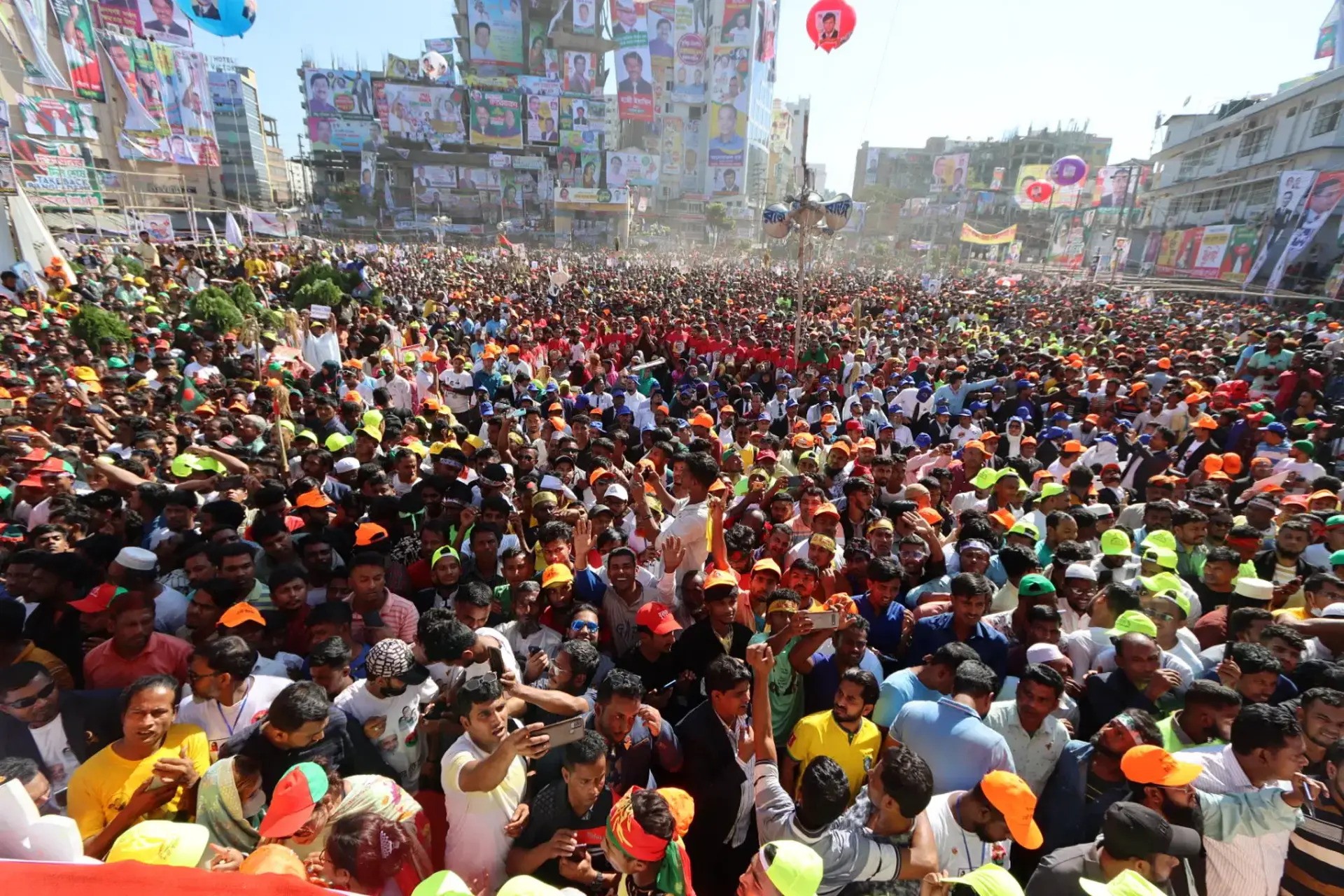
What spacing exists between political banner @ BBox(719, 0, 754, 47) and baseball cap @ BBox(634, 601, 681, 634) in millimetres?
84788

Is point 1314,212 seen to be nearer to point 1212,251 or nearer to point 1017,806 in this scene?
point 1212,251

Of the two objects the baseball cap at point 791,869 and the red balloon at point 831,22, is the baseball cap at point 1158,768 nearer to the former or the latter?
the baseball cap at point 791,869

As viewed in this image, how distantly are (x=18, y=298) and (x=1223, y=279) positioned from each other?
38.2 metres

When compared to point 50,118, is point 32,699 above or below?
below

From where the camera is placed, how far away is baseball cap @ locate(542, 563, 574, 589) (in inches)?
130

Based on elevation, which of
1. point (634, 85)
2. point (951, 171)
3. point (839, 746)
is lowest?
point (839, 746)

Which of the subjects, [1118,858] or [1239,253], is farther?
[1239,253]

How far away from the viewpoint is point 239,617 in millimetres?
2875

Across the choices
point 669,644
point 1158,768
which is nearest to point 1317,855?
point 1158,768

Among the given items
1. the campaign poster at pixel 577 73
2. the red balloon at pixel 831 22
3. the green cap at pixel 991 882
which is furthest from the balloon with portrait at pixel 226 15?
the campaign poster at pixel 577 73

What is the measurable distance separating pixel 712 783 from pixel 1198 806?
1.66 meters

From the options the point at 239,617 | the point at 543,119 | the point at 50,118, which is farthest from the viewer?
the point at 543,119

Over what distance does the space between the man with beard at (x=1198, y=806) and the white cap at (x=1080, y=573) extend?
1.44 meters

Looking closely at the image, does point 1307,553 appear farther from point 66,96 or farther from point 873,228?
point 873,228
